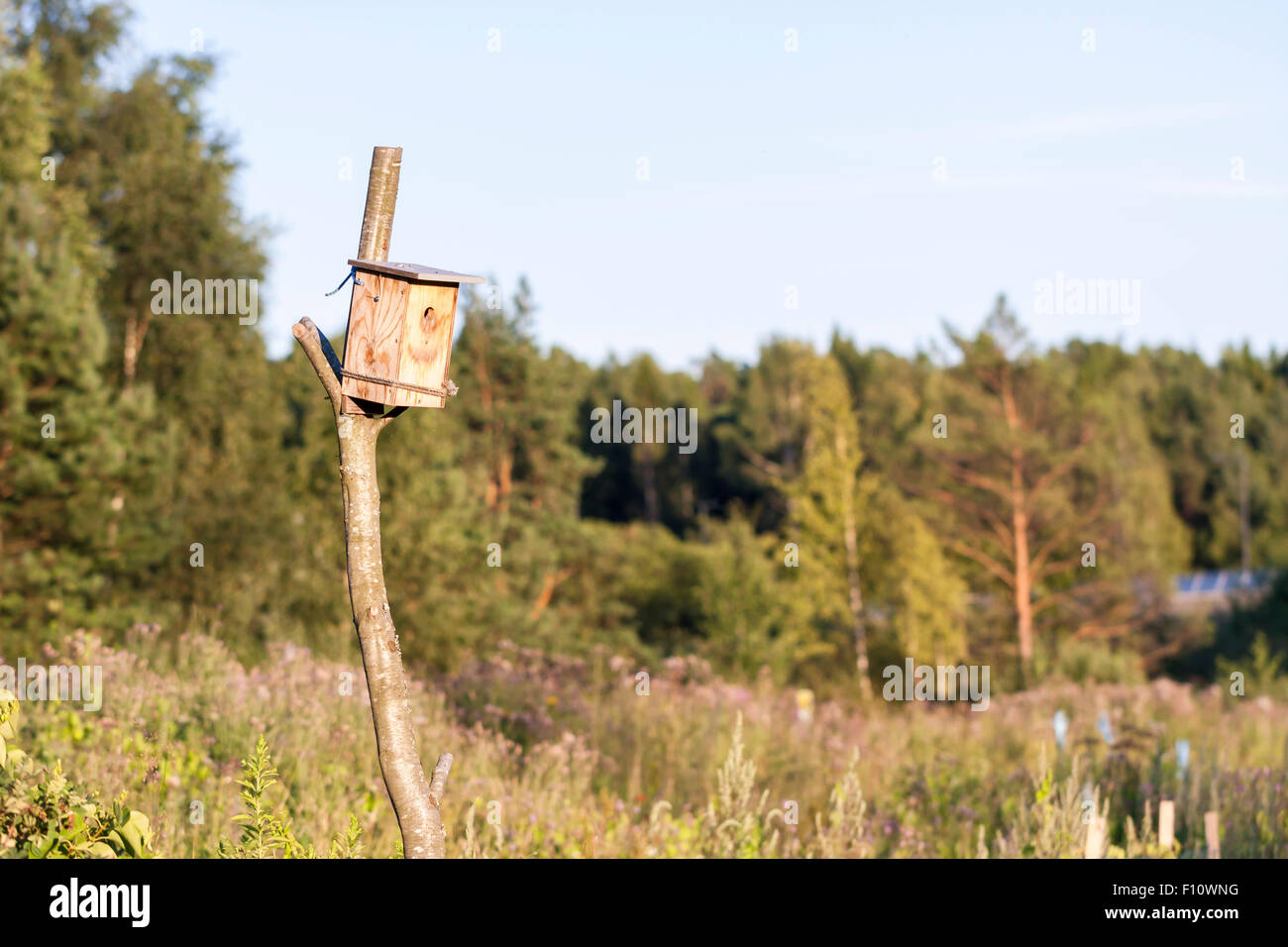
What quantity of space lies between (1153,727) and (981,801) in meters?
3.94

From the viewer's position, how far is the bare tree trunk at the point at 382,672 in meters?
2.72

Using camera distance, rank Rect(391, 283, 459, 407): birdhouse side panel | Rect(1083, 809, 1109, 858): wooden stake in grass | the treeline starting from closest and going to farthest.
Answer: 1. Rect(391, 283, 459, 407): birdhouse side panel
2. Rect(1083, 809, 1109, 858): wooden stake in grass
3. the treeline

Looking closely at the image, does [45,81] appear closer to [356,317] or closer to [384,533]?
[384,533]

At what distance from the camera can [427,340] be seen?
10.4 feet

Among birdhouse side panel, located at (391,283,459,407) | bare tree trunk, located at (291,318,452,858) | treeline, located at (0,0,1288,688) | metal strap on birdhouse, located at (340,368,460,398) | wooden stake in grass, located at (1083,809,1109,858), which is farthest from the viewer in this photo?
treeline, located at (0,0,1288,688)

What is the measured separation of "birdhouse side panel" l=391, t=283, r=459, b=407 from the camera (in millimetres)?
3086

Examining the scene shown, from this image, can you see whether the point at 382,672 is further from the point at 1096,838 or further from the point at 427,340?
the point at 1096,838

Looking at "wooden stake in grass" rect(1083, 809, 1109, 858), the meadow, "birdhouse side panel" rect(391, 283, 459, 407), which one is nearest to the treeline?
the meadow

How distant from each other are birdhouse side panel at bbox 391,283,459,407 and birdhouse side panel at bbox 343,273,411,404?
25 millimetres

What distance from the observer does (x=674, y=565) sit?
34.1 metres

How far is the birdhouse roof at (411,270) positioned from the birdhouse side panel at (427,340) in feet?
0.13

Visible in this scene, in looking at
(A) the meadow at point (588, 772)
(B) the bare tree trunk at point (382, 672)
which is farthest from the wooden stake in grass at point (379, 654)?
(A) the meadow at point (588, 772)

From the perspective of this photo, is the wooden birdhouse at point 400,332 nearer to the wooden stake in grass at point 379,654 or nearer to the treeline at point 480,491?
the wooden stake in grass at point 379,654

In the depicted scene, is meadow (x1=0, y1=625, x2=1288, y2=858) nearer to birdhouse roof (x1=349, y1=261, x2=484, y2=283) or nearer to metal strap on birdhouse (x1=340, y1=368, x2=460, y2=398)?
metal strap on birdhouse (x1=340, y1=368, x2=460, y2=398)
